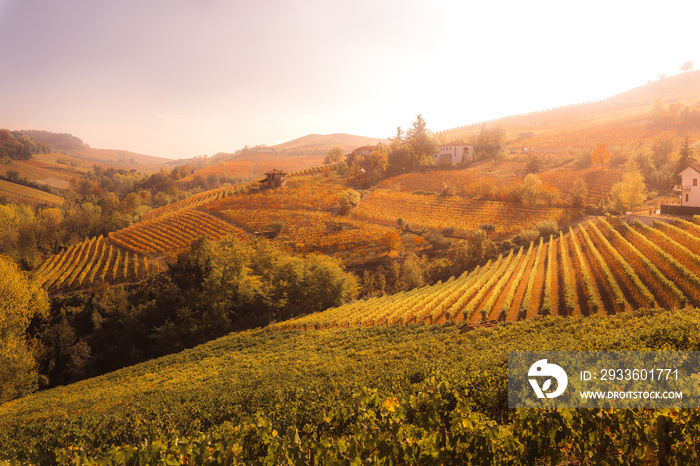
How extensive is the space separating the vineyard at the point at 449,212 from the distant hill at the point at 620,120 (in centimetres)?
5313

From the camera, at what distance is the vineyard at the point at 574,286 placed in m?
21.7

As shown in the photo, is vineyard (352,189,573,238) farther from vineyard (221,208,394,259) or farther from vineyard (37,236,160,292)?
vineyard (37,236,160,292)

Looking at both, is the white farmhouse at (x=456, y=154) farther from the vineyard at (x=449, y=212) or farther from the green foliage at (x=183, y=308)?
the green foliage at (x=183, y=308)

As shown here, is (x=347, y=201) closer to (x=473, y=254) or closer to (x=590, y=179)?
(x=473, y=254)

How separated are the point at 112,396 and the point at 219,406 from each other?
379 inches

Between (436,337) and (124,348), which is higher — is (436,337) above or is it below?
above

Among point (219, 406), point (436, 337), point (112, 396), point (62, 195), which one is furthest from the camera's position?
point (62, 195)

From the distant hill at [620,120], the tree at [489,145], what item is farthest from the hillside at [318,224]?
the distant hill at [620,120]

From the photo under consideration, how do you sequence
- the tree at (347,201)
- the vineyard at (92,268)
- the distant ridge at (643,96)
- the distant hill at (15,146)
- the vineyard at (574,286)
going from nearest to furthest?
the vineyard at (574,286) → the vineyard at (92,268) → the tree at (347,201) → the distant hill at (15,146) → the distant ridge at (643,96)

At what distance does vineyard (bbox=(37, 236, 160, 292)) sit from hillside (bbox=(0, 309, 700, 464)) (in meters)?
32.4

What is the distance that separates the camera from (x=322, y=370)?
47.0 feet

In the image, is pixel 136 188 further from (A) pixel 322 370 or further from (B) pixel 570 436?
(B) pixel 570 436

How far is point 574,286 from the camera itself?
2606 centimetres

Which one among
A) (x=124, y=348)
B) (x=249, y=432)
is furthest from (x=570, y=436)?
(x=124, y=348)
